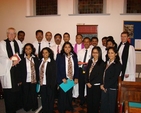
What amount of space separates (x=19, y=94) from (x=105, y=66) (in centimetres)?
196

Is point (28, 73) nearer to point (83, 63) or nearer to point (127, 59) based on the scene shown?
point (83, 63)

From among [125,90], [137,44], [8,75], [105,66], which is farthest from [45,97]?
[137,44]

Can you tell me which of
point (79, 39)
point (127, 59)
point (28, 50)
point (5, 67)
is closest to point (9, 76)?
point (5, 67)

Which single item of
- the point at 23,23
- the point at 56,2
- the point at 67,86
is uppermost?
the point at 56,2

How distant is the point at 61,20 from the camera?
20.4ft

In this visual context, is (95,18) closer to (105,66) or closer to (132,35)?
(132,35)

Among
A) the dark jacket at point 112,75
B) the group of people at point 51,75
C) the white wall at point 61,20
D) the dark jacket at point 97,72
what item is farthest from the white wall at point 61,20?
the dark jacket at point 112,75

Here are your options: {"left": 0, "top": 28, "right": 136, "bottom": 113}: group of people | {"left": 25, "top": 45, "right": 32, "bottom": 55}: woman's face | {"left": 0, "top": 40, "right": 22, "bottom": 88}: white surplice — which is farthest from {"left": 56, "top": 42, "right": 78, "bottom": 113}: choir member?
{"left": 0, "top": 40, "right": 22, "bottom": 88}: white surplice

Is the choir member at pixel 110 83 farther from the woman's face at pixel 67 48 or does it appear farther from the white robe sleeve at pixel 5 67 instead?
the white robe sleeve at pixel 5 67

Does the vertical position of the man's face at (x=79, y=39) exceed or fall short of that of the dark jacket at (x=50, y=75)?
it exceeds it

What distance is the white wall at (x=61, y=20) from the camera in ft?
19.1

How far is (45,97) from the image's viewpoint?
3238mm

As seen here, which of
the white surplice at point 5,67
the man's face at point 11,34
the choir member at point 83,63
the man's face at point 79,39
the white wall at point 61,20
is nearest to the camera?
the white surplice at point 5,67

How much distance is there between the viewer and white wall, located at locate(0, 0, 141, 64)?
19.1 feet
